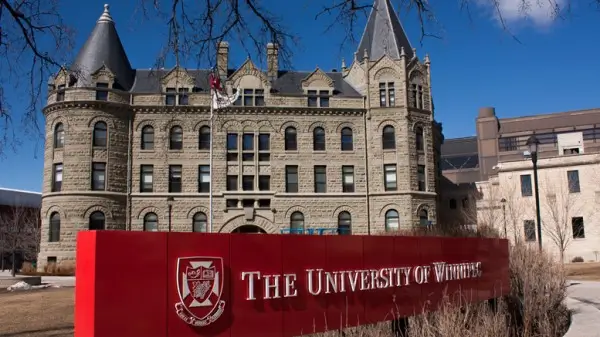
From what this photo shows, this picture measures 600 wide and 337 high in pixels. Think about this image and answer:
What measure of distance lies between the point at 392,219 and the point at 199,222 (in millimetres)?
14560

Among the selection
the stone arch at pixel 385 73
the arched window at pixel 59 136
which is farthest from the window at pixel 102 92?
the stone arch at pixel 385 73

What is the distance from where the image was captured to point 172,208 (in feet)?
133

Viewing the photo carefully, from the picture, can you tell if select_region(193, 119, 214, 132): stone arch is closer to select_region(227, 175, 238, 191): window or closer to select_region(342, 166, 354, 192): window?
select_region(227, 175, 238, 191): window

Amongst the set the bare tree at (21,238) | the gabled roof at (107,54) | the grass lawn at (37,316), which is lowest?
the grass lawn at (37,316)

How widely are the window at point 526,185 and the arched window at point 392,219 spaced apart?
52.8 ft

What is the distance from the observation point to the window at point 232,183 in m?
41.8

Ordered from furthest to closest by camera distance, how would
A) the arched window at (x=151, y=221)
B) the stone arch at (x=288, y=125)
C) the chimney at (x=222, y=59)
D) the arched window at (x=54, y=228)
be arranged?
1. the stone arch at (x=288, y=125)
2. the arched window at (x=151, y=221)
3. the arched window at (x=54, y=228)
4. the chimney at (x=222, y=59)

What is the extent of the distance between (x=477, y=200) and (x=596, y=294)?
3180 cm

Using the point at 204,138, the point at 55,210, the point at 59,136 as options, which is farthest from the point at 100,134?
the point at 204,138

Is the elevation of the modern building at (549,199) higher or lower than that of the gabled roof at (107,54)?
lower

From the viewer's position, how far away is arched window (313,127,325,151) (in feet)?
142

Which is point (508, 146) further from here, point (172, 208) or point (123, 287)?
point (123, 287)

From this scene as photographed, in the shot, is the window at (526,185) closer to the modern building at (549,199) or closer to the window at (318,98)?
the modern building at (549,199)

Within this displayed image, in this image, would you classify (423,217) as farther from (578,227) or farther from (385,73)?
(578,227)
